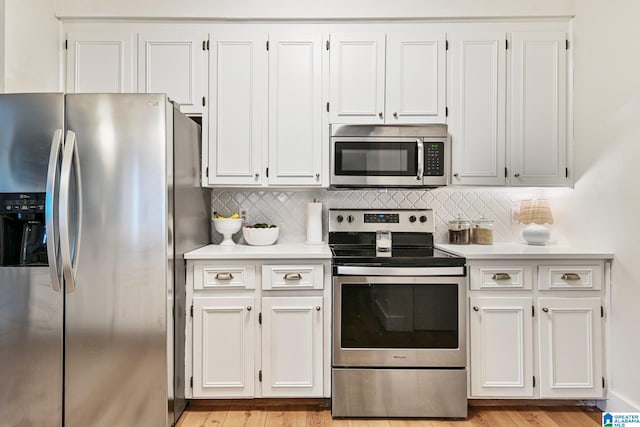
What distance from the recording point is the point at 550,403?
2324mm

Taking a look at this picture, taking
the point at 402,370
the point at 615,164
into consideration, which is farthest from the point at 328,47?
the point at 402,370

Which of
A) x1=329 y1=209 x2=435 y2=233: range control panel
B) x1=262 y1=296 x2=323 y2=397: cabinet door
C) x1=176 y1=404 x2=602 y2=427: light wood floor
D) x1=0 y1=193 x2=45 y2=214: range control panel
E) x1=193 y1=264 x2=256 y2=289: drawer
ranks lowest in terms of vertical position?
x1=176 y1=404 x2=602 y2=427: light wood floor

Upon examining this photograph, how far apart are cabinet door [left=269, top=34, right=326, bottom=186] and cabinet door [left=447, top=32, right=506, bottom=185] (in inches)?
36.2

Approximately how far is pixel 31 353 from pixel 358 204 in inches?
84.1

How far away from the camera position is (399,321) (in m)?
2.16

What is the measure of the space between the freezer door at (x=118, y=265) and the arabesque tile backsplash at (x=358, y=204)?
973mm

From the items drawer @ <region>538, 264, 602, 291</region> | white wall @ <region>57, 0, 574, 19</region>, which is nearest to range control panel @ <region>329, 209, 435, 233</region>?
drawer @ <region>538, 264, 602, 291</region>

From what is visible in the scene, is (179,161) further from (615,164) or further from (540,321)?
(615,164)

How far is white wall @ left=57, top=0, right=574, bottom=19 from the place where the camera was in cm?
254

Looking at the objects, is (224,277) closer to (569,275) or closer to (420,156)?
(420,156)

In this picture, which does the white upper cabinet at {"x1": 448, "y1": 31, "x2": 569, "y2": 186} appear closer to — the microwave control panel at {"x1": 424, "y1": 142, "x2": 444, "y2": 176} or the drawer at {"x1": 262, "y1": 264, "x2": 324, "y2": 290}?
the microwave control panel at {"x1": 424, "y1": 142, "x2": 444, "y2": 176}

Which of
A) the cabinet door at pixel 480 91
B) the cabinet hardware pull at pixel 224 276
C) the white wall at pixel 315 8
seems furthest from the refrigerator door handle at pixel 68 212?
the cabinet door at pixel 480 91

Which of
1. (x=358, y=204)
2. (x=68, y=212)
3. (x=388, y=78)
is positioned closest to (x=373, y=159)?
(x=358, y=204)

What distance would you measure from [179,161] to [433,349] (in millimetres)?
1807
